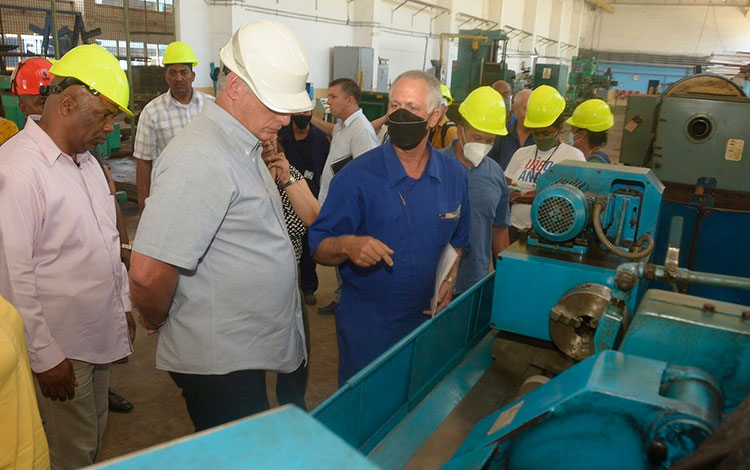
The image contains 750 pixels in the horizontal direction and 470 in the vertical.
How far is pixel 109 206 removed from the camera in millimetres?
1847

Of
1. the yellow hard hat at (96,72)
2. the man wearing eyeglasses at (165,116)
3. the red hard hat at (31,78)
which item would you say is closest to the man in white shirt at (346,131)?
the man wearing eyeglasses at (165,116)

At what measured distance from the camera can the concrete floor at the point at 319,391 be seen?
149 cm

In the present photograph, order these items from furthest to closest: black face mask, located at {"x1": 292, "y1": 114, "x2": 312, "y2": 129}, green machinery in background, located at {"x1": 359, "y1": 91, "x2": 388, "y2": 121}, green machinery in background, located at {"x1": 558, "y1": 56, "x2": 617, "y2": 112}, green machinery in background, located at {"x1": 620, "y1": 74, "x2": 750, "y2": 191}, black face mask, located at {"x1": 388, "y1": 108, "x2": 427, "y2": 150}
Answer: green machinery in background, located at {"x1": 558, "y1": 56, "x2": 617, "y2": 112}, green machinery in background, located at {"x1": 359, "y1": 91, "x2": 388, "y2": 121}, black face mask, located at {"x1": 292, "y1": 114, "x2": 312, "y2": 129}, green machinery in background, located at {"x1": 620, "y1": 74, "x2": 750, "y2": 191}, black face mask, located at {"x1": 388, "y1": 108, "x2": 427, "y2": 150}

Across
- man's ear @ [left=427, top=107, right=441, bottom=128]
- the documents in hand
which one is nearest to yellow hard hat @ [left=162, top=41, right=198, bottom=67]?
man's ear @ [left=427, top=107, right=441, bottom=128]

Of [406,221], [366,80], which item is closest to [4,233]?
[406,221]

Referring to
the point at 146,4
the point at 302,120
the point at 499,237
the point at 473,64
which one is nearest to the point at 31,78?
the point at 302,120

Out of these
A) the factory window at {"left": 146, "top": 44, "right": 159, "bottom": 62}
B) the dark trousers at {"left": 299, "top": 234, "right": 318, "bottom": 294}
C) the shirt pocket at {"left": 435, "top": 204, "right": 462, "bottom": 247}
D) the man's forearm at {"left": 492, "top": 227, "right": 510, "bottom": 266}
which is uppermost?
the factory window at {"left": 146, "top": 44, "right": 159, "bottom": 62}

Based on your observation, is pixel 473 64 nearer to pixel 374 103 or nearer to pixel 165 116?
pixel 374 103

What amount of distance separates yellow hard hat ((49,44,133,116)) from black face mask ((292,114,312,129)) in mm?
1954

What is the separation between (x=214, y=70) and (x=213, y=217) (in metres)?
6.92

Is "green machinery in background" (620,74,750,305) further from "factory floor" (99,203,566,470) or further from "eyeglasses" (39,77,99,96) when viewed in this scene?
"eyeglasses" (39,77,99,96)

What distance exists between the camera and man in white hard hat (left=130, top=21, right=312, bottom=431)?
1.27m

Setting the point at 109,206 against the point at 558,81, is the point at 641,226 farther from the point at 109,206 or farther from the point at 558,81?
the point at 558,81

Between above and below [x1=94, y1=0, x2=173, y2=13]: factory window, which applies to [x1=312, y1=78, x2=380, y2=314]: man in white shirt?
below
